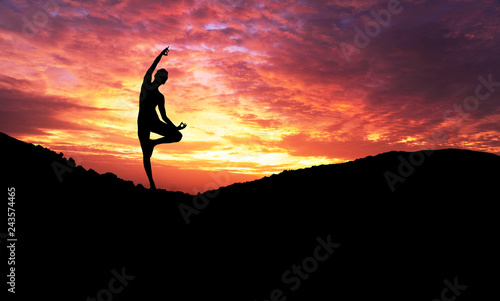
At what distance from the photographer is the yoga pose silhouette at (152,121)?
10.7 m

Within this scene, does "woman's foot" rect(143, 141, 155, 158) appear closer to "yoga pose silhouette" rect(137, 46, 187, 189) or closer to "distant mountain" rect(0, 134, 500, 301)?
"yoga pose silhouette" rect(137, 46, 187, 189)

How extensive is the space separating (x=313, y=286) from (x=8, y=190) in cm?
818

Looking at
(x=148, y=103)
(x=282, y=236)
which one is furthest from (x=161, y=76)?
(x=282, y=236)

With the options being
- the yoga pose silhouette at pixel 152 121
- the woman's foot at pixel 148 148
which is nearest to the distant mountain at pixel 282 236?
the woman's foot at pixel 148 148

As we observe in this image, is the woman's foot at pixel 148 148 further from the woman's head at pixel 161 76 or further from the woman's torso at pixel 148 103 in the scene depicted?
the woman's head at pixel 161 76

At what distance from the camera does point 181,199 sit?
36.7 ft

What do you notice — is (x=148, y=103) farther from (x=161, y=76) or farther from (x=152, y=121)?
(x=161, y=76)

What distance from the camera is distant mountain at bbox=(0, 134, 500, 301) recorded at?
612 cm

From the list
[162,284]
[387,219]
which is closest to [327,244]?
[387,219]

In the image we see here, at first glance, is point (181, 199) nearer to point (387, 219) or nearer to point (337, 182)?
point (337, 182)

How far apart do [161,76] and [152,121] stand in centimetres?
153

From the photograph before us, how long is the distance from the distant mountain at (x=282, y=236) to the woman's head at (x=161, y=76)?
4025mm

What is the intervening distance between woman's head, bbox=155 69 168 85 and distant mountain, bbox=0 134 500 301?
4.03 m

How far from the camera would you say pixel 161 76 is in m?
10.7
